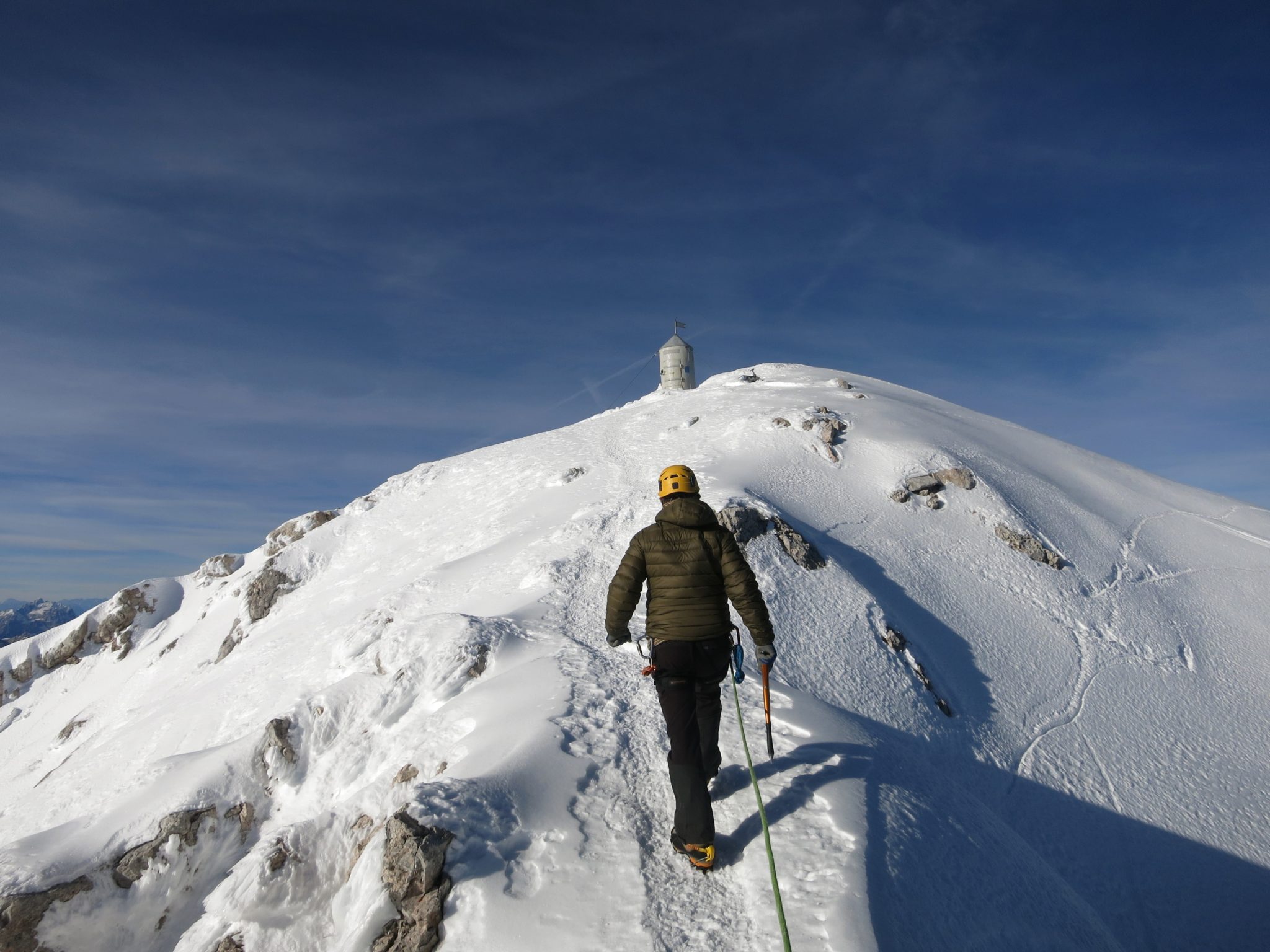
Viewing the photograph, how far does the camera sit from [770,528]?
16953 mm

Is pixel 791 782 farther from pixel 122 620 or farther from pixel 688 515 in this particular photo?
pixel 122 620

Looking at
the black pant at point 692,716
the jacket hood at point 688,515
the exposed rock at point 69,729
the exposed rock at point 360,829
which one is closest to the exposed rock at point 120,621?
the exposed rock at point 69,729

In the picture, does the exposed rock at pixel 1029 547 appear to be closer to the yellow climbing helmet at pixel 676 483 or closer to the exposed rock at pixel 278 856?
the yellow climbing helmet at pixel 676 483

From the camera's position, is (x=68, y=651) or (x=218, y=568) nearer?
(x=68, y=651)

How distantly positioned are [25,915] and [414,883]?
5.43 m

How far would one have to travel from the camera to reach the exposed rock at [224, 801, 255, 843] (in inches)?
399

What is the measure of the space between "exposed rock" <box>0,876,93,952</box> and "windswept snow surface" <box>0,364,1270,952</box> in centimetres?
16

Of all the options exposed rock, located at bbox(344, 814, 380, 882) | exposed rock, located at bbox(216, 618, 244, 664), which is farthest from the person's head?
exposed rock, located at bbox(216, 618, 244, 664)

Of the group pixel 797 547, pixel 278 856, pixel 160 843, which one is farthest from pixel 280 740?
pixel 797 547

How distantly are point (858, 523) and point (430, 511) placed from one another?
50.9ft

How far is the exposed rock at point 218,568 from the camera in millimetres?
31469

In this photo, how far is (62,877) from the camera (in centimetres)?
864

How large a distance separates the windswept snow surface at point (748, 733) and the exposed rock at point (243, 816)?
0.26 ft

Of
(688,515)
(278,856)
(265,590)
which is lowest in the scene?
(278,856)
